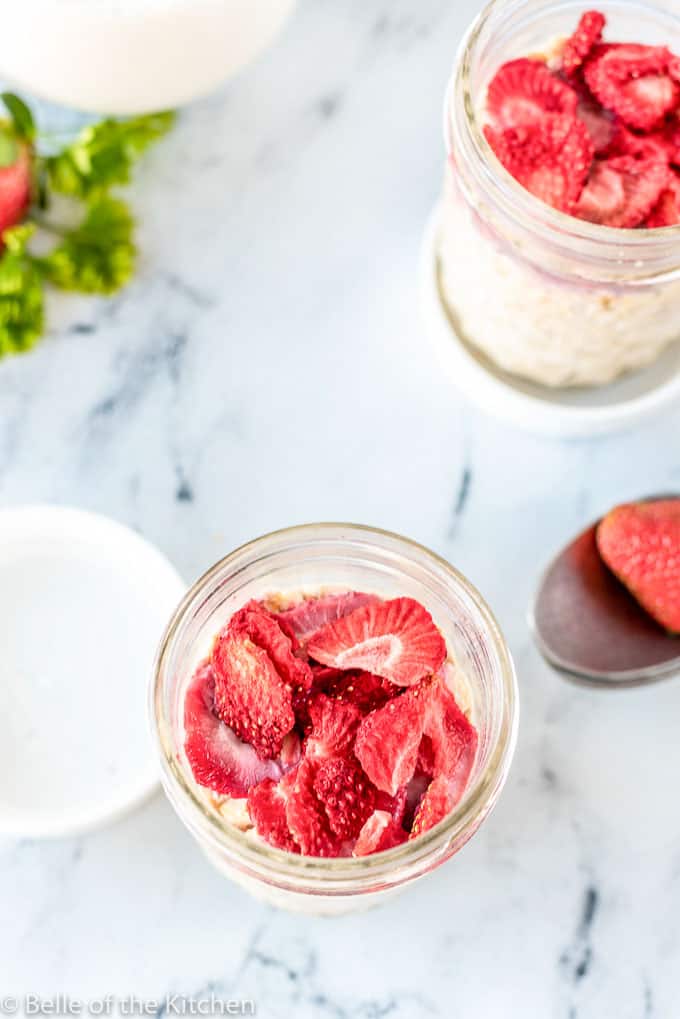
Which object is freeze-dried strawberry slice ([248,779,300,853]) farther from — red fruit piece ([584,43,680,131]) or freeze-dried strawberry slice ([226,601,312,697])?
red fruit piece ([584,43,680,131])

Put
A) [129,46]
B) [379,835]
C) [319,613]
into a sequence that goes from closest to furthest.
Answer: [379,835] < [319,613] < [129,46]

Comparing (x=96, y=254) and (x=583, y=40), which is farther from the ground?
(x=583, y=40)

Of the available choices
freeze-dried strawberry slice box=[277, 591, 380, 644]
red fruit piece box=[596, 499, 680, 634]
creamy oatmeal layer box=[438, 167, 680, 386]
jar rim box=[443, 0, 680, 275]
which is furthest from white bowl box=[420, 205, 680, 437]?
freeze-dried strawberry slice box=[277, 591, 380, 644]

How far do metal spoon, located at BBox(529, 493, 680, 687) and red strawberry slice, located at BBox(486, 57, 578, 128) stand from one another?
38 cm

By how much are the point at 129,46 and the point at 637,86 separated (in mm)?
457

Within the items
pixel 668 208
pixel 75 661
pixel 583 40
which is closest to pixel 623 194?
pixel 668 208

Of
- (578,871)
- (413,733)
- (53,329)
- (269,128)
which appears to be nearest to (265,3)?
(269,128)

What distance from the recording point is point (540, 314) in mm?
1253

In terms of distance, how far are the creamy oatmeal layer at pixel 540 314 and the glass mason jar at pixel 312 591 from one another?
28 centimetres

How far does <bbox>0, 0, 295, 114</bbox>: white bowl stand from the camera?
122cm

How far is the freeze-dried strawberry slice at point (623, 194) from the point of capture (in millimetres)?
1177

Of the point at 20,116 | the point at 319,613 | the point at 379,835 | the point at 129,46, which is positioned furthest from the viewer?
the point at 20,116

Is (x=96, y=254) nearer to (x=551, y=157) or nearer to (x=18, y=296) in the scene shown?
(x=18, y=296)

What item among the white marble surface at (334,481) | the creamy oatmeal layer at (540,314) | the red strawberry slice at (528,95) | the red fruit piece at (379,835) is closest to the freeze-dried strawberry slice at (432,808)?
the red fruit piece at (379,835)
